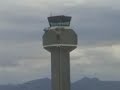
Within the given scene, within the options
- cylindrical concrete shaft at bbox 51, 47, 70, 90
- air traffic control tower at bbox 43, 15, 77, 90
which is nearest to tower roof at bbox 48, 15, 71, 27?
air traffic control tower at bbox 43, 15, 77, 90

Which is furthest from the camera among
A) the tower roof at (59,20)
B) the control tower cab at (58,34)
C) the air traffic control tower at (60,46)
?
the air traffic control tower at (60,46)


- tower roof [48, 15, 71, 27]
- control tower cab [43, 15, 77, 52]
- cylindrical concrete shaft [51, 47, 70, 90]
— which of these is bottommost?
cylindrical concrete shaft [51, 47, 70, 90]

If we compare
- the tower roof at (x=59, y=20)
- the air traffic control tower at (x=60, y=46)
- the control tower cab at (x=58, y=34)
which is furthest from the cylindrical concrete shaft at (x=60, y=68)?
the tower roof at (x=59, y=20)

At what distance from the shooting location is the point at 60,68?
192 m

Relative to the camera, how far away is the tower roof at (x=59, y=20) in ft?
617

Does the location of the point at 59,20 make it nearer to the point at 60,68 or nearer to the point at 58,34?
the point at 58,34

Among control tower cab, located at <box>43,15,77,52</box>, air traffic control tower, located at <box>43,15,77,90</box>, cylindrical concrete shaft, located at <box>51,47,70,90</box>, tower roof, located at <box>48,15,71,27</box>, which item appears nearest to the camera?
tower roof, located at <box>48,15,71,27</box>

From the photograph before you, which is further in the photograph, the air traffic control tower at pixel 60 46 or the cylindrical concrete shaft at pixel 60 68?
the cylindrical concrete shaft at pixel 60 68

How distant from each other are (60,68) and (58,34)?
14331 mm

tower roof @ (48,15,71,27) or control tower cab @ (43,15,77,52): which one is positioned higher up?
tower roof @ (48,15,71,27)

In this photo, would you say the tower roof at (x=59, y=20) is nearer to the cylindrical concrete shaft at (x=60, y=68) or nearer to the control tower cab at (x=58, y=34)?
the control tower cab at (x=58, y=34)

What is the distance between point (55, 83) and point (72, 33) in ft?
72.2

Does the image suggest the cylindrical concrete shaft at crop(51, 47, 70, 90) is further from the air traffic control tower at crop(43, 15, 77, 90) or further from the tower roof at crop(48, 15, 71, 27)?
the tower roof at crop(48, 15, 71, 27)

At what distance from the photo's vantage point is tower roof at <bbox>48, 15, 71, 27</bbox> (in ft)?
617
